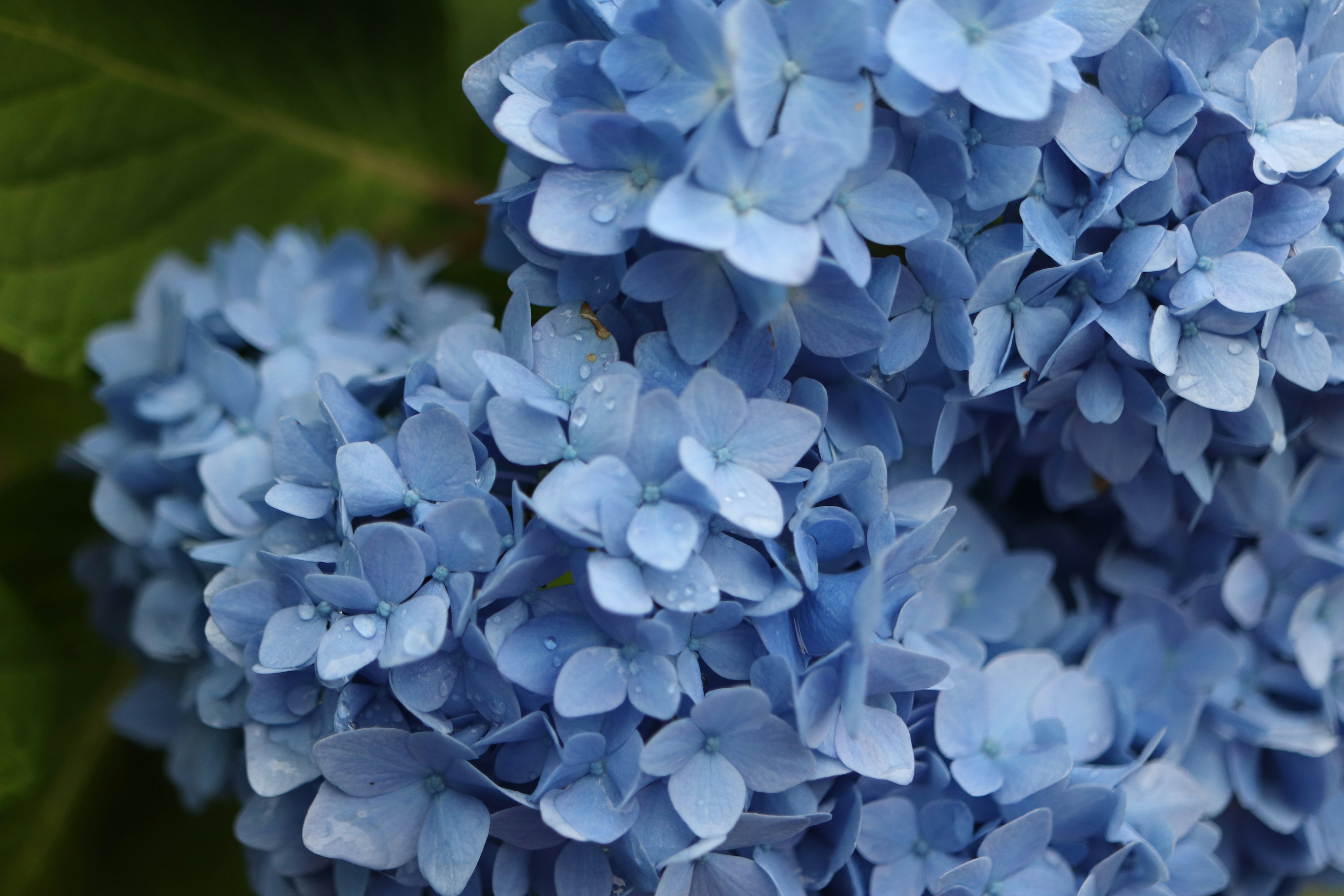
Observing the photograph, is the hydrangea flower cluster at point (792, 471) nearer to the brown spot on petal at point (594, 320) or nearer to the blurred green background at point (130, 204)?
the brown spot on petal at point (594, 320)

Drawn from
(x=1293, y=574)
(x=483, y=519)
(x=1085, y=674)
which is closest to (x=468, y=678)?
(x=483, y=519)

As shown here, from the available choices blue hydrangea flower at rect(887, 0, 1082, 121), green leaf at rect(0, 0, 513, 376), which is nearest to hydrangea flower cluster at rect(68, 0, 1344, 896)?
blue hydrangea flower at rect(887, 0, 1082, 121)

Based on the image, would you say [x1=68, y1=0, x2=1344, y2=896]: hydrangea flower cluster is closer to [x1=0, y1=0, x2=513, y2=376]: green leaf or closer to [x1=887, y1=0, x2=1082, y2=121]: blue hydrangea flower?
[x1=887, y1=0, x2=1082, y2=121]: blue hydrangea flower

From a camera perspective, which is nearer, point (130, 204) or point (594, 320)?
point (594, 320)

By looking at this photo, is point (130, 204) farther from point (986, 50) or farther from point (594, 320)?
point (986, 50)

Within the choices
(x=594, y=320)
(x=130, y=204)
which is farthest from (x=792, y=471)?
(x=130, y=204)

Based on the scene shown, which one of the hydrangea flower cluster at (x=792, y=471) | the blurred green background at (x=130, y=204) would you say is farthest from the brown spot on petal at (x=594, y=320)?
the blurred green background at (x=130, y=204)

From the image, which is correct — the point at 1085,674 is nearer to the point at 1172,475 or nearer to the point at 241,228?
the point at 1172,475
